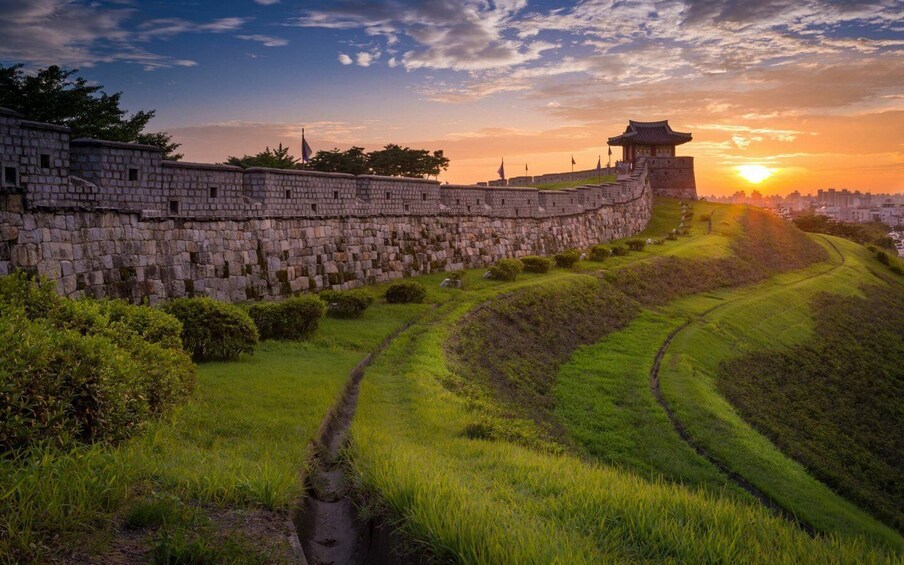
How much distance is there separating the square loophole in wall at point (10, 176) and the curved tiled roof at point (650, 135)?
6326 cm

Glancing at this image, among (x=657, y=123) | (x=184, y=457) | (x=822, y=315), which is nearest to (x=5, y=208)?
(x=184, y=457)

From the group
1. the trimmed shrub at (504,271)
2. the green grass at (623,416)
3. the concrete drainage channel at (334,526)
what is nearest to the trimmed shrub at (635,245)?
the trimmed shrub at (504,271)

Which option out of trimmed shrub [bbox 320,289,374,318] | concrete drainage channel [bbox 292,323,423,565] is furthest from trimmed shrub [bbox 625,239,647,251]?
concrete drainage channel [bbox 292,323,423,565]

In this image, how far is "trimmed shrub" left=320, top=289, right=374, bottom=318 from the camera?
63.9 ft

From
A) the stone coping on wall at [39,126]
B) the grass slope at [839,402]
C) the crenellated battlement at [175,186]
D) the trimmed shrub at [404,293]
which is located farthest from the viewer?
the trimmed shrub at [404,293]

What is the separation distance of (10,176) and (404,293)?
12074 mm

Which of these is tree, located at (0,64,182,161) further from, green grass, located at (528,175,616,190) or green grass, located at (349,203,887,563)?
green grass, located at (528,175,616,190)

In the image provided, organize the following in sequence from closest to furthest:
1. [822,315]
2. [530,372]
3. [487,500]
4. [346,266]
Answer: [487,500], [530,372], [346,266], [822,315]

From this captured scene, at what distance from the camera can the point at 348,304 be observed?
19.5m

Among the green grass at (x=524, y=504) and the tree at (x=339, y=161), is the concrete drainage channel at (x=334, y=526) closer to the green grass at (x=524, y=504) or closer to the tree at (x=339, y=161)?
the green grass at (x=524, y=504)

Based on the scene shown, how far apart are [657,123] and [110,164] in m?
63.9

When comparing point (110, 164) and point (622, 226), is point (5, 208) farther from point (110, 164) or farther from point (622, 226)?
point (622, 226)

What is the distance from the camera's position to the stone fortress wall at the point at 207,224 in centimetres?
1319

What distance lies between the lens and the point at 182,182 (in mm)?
17047
